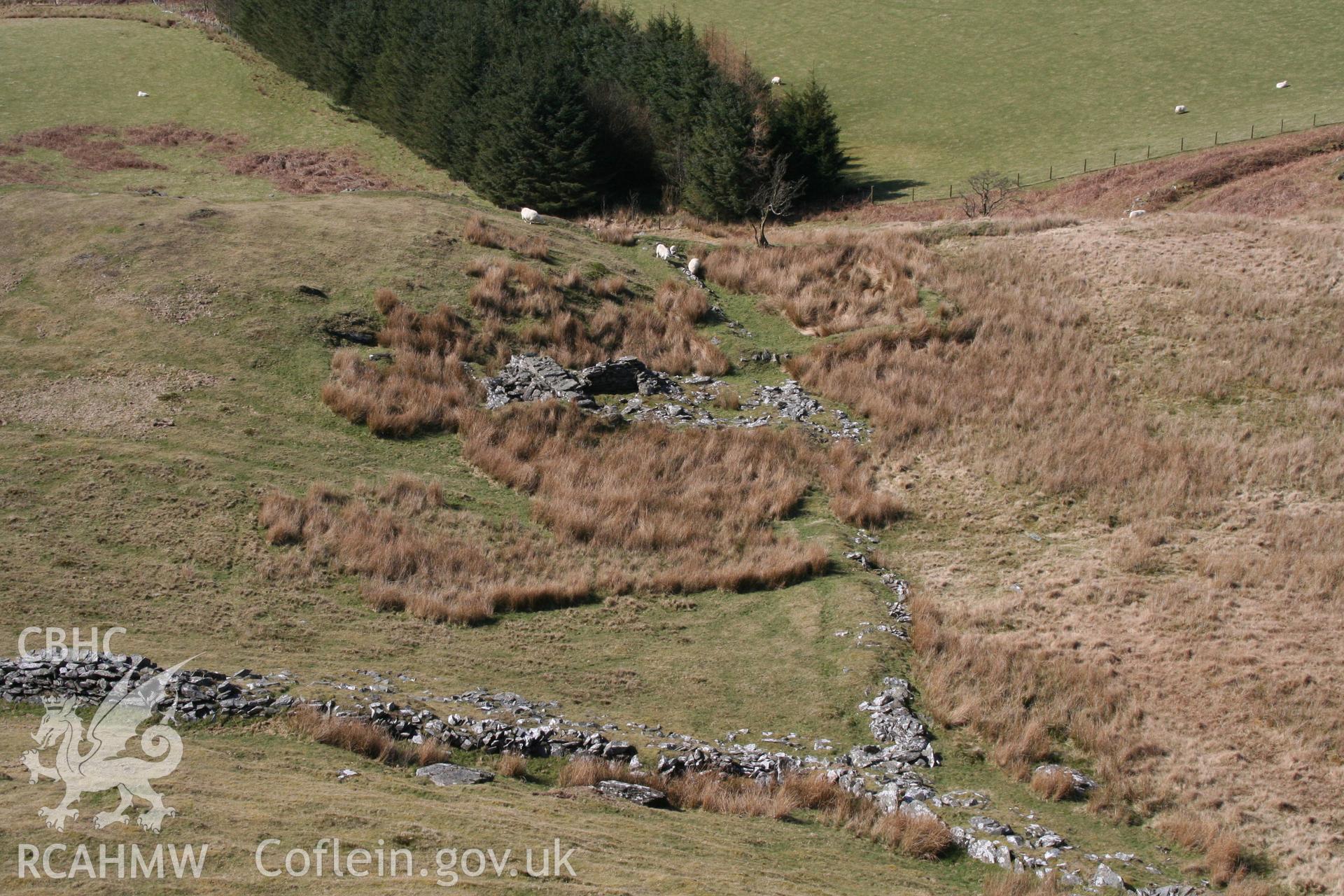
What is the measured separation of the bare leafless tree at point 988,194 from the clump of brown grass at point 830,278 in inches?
400

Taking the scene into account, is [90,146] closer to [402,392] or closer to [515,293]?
[515,293]

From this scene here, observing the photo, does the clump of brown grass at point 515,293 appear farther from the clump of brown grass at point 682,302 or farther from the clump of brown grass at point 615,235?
the clump of brown grass at point 615,235

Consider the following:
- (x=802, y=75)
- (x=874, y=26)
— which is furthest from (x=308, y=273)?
(x=874, y=26)

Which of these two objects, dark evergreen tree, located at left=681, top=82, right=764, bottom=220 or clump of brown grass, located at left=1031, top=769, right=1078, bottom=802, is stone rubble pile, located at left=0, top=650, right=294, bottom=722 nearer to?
clump of brown grass, located at left=1031, top=769, right=1078, bottom=802

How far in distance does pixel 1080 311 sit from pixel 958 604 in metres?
14.1

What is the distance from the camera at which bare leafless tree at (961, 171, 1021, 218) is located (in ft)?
142

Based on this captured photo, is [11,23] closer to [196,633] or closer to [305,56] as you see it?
[305,56]

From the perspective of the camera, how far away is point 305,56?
202 feet

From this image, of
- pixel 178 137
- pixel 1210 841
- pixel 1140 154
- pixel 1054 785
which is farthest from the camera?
pixel 178 137

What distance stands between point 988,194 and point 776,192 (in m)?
9.88

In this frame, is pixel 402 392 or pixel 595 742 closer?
pixel 595 742

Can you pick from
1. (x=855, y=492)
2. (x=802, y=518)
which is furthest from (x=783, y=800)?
(x=855, y=492)

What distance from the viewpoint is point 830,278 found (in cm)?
3334

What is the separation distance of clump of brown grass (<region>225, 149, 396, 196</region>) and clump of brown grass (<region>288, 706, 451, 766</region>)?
126 feet
